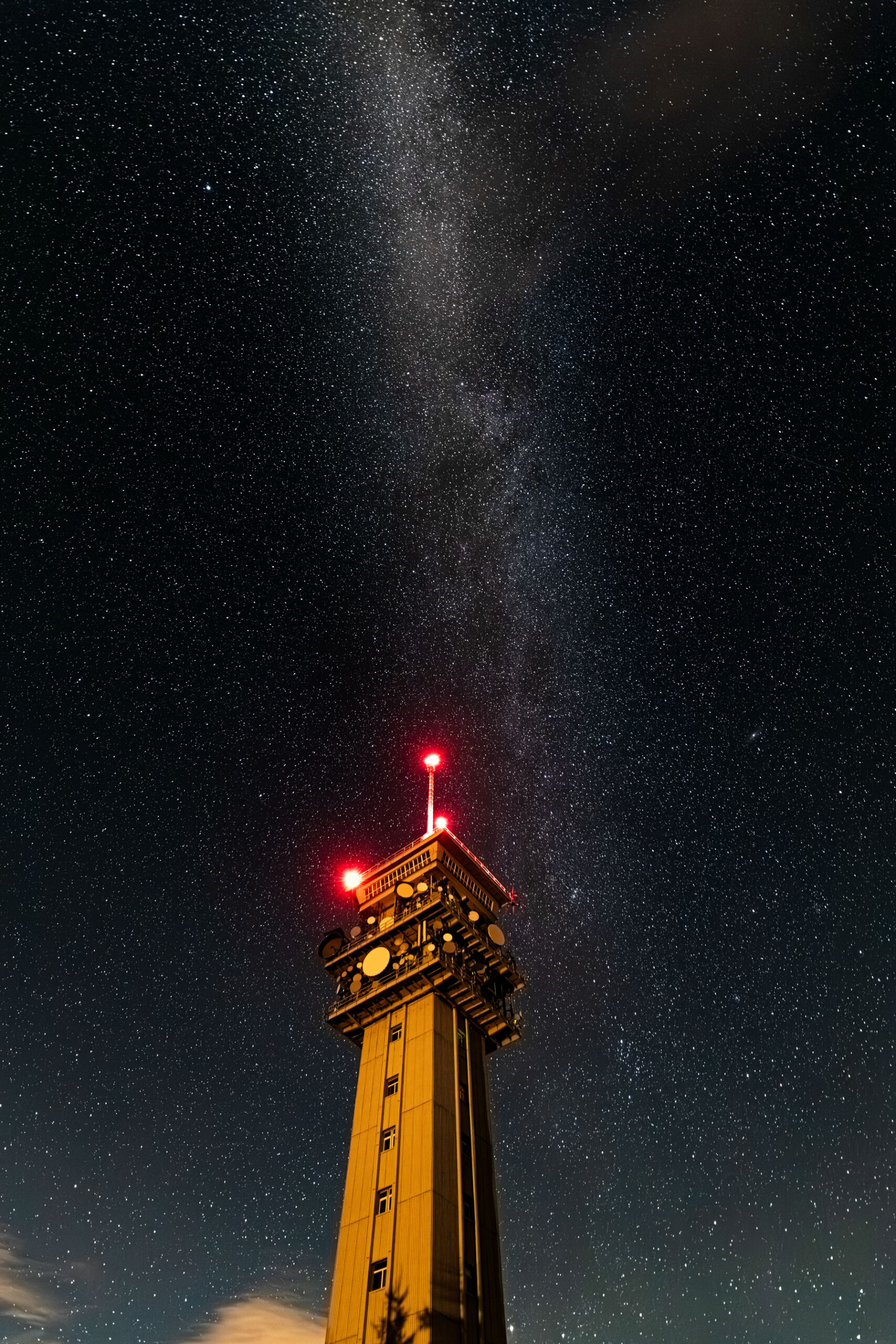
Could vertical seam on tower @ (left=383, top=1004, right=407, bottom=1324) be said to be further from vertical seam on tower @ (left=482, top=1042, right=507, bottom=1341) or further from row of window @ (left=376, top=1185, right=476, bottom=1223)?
vertical seam on tower @ (left=482, top=1042, right=507, bottom=1341)

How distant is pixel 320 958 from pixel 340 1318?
1719 centimetres

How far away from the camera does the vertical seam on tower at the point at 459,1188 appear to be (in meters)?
30.2

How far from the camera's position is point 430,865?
4653cm

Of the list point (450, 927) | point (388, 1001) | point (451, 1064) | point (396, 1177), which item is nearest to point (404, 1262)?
point (396, 1177)

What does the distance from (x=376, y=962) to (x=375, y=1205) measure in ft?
36.7

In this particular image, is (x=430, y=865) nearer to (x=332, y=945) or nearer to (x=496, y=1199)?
(x=332, y=945)

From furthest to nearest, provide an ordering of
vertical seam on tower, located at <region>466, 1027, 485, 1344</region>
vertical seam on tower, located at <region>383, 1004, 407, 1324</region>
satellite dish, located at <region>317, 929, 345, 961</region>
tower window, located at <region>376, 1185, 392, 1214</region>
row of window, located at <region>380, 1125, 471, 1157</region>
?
satellite dish, located at <region>317, 929, 345, 961</region>, row of window, located at <region>380, 1125, 471, 1157</region>, tower window, located at <region>376, 1185, 392, 1214</region>, vertical seam on tower, located at <region>383, 1004, 407, 1324</region>, vertical seam on tower, located at <region>466, 1027, 485, 1344</region>

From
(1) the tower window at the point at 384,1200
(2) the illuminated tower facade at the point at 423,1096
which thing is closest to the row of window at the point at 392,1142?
(2) the illuminated tower facade at the point at 423,1096

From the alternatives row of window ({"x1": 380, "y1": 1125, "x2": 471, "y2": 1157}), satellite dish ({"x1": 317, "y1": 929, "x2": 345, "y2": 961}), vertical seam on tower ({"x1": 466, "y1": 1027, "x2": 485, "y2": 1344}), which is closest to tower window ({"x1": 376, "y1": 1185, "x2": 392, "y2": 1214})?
row of window ({"x1": 380, "y1": 1125, "x2": 471, "y2": 1157})

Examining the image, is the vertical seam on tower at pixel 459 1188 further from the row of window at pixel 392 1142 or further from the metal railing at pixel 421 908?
the metal railing at pixel 421 908

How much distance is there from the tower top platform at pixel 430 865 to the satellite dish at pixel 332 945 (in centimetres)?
248

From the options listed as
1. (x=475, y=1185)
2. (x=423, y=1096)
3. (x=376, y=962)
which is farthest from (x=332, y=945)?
(x=475, y=1185)

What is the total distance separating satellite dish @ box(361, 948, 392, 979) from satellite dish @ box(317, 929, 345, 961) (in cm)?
309

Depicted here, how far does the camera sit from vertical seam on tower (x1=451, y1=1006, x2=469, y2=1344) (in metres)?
30.2
